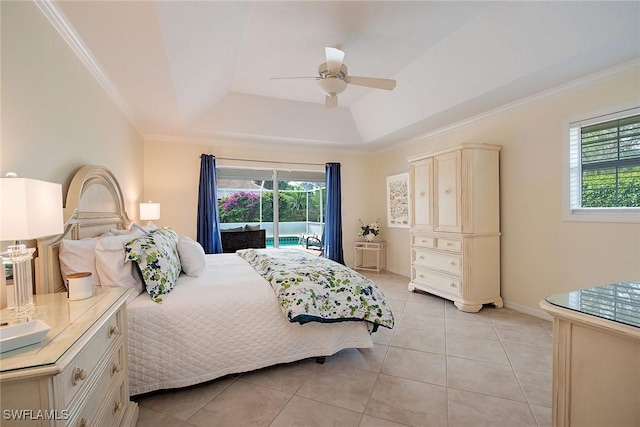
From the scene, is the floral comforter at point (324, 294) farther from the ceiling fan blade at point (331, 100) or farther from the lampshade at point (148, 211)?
the lampshade at point (148, 211)

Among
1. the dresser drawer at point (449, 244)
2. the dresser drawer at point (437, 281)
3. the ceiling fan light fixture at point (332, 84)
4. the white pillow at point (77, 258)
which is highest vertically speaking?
the ceiling fan light fixture at point (332, 84)

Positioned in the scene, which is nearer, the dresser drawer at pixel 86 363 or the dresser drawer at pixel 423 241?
the dresser drawer at pixel 86 363

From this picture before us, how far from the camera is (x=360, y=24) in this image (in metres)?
2.56

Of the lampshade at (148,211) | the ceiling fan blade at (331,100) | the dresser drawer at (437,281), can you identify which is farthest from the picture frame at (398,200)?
the lampshade at (148,211)

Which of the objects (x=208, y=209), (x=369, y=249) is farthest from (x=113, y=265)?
(x=369, y=249)

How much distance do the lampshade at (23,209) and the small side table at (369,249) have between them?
189 inches

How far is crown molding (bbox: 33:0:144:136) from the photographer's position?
1.61 m

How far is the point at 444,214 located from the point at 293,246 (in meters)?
3.14

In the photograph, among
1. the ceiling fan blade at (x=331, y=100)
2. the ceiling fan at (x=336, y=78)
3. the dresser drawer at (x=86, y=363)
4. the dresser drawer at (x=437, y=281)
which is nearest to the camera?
the dresser drawer at (x=86, y=363)

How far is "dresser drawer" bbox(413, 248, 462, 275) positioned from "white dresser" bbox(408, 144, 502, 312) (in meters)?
0.01

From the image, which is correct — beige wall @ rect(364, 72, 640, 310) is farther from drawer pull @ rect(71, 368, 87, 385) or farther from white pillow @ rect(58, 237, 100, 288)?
white pillow @ rect(58, 237, 100, 288)

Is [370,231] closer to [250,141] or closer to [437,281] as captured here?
[437,281]

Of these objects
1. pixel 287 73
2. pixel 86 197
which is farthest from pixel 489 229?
pixel 86 197

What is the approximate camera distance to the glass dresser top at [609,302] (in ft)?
3.01
